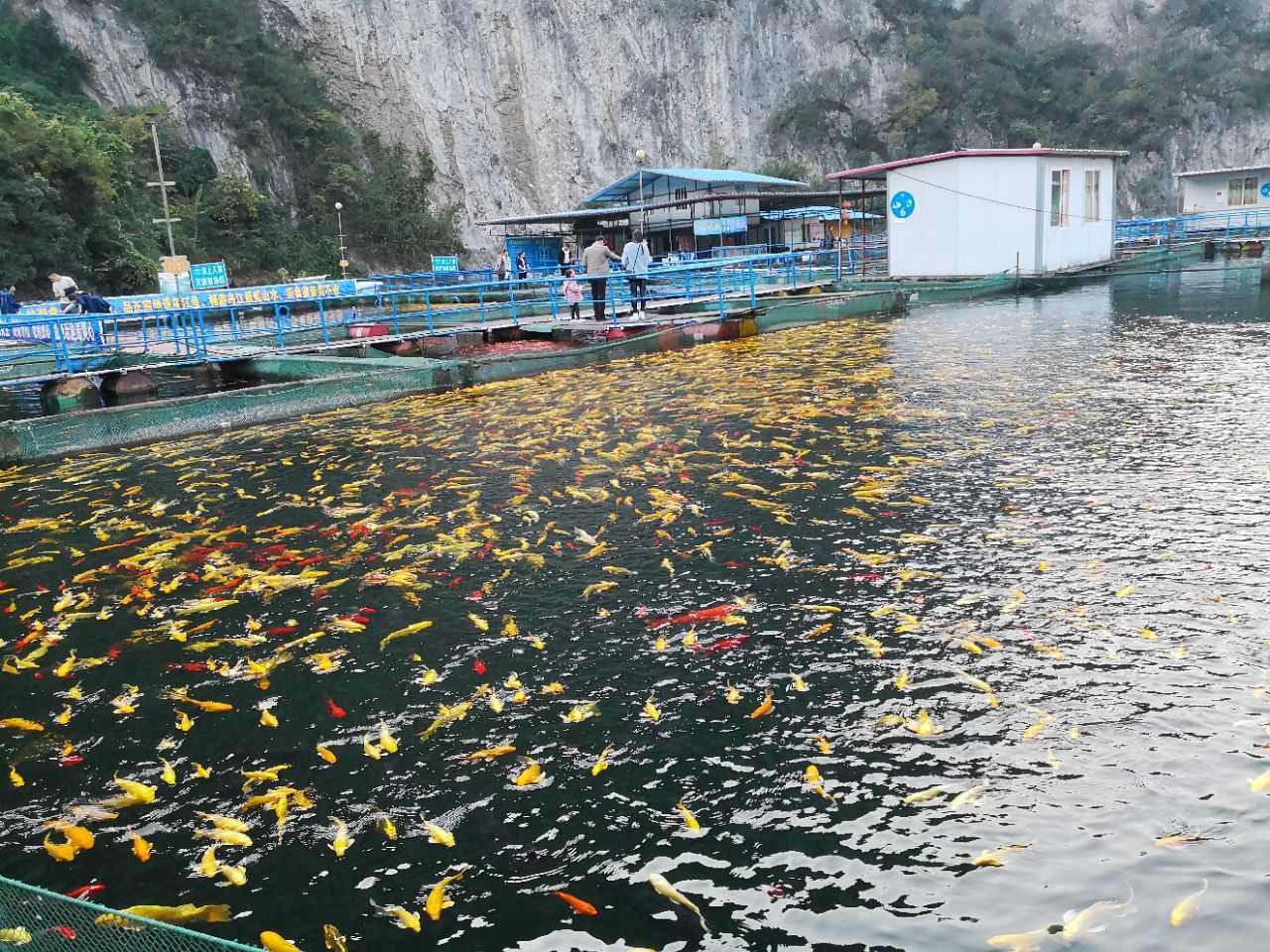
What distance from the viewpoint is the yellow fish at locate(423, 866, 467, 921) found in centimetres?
370

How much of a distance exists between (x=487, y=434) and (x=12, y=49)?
47457mm

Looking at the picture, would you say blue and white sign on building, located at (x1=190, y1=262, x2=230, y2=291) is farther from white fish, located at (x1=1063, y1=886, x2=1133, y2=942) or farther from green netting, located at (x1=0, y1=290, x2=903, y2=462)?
white fish, located at (x1=1063, y1=886, x2=1133, y2=942)

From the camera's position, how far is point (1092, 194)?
1179 inches

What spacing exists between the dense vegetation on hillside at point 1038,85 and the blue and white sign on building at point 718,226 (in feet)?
130

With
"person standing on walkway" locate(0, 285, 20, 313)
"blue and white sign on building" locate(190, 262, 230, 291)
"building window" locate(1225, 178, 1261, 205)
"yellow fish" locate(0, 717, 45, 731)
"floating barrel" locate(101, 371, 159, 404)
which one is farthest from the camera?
"building window" locate(1225, 178, 1261, 205)

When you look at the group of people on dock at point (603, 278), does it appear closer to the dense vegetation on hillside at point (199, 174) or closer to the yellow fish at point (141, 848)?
the yellow fish at point (141, 848)

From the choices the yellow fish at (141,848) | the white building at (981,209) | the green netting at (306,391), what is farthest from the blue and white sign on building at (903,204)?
the yellow fish at (141,848)

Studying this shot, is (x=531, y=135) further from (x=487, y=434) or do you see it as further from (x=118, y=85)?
(x=487, y=434)

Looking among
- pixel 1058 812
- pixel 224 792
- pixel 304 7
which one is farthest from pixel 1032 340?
pixel 304 7

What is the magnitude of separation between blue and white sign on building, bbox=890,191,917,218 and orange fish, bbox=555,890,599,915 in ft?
87.9

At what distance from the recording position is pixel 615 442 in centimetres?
1105

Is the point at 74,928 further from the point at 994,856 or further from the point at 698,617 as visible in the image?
the point at 698,617

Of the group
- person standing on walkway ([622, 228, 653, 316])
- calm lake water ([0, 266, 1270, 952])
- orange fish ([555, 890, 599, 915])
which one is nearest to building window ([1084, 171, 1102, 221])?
→ person standing on walkway ([622, 228, 653, 316])

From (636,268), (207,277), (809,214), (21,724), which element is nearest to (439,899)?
(21,724)
